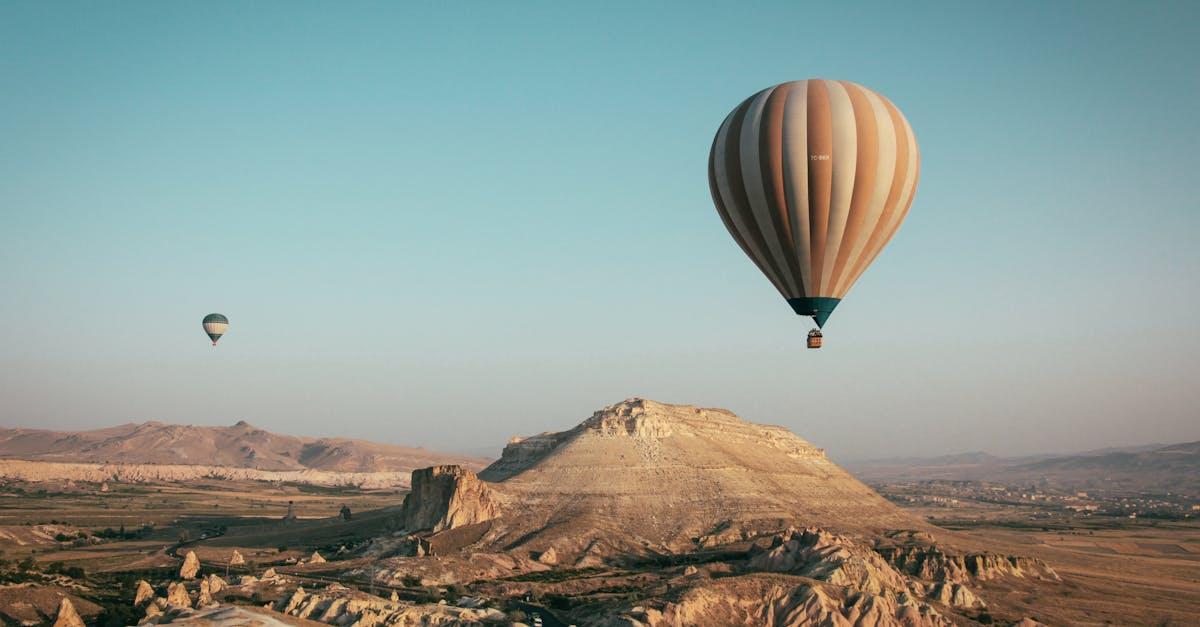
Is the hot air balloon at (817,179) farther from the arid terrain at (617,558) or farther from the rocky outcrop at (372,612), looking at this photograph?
the rocky outcrop at (372,612)

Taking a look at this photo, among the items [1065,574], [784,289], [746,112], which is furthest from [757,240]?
[1065,574]

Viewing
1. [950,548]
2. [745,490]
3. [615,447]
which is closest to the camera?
[950,548]

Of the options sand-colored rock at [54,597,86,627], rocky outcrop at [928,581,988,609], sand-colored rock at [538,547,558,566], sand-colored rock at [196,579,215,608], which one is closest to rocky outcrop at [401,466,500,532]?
sand-colored rock at [538,547,558,566]

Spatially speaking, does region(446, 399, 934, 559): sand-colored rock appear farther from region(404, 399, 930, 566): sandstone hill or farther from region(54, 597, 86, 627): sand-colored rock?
region(54, 597, 86, 627): sand-colored rock

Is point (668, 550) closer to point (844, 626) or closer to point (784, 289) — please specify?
point (844, 626)

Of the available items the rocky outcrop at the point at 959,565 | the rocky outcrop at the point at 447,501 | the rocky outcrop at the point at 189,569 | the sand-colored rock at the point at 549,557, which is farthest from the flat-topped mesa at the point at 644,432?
the rocky outcrop at the point at 189,569
